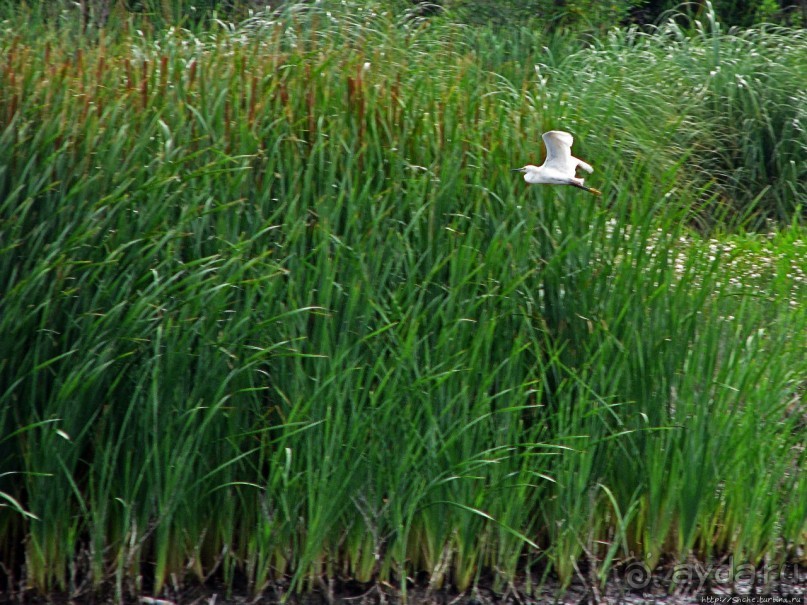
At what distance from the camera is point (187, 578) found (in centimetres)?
372

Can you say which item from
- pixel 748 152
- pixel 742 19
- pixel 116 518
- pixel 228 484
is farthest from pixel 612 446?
pixel 742 19

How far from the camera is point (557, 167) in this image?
406 cm

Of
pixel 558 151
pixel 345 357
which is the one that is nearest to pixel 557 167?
pixel 558 151

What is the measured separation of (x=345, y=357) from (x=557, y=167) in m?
1.11

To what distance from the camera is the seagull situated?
4.02 m

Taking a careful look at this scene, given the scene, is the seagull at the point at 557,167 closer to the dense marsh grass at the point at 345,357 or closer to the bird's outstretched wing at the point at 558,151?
the bird's outstretched wing at the point at 558,151

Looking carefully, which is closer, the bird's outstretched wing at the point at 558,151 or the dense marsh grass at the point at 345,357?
the dense marsh grass at the point at 345,357

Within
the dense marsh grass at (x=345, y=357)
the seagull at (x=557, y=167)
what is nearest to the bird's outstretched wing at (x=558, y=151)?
the seagull at (x=557, y=167)

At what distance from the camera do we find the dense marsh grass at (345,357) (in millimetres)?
3559

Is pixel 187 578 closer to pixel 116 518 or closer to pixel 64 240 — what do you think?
pixel 116 518

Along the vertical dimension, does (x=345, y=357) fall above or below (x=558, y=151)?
below

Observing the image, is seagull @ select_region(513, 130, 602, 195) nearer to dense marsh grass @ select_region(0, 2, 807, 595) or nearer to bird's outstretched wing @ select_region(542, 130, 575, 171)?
bird's outstretched wing @ select_region(542, 130, 575, 171)

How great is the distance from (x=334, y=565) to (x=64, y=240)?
1.48m

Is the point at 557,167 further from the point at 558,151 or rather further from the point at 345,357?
the point at 345,357
